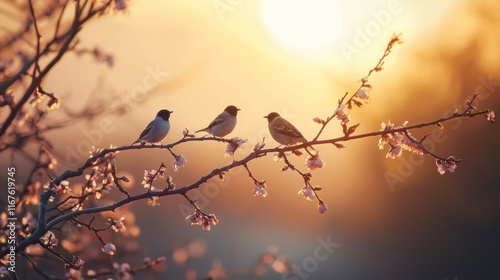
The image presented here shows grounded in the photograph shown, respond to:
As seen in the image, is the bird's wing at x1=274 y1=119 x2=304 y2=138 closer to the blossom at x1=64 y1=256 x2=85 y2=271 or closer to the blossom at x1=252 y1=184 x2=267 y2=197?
the blossom at x1=252 y1=184 x2=267 y2=197

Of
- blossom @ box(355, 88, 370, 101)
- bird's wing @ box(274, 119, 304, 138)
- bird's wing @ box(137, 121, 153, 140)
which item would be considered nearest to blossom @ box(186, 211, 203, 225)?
bird's wing @ box(274, 119, 304, 138)

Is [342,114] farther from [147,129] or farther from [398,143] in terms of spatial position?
[147,129]

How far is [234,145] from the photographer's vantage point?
5570 mm

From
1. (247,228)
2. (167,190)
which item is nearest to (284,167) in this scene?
(167,190)

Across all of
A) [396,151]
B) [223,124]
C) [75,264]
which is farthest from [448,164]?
[75,264]

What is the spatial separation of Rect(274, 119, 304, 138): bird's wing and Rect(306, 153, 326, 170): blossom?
925mm

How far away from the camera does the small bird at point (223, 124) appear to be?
7.00m

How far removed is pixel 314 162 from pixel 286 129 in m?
1.12

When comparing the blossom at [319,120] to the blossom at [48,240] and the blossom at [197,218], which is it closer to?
the blossom at [197,218]

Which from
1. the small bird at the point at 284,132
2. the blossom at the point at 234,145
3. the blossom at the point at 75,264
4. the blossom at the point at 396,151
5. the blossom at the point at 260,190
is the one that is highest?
the small bird at the point at 284,132

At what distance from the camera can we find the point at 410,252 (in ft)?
65.1

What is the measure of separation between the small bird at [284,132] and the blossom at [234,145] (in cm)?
100

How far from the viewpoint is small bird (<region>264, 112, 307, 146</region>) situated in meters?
6.48

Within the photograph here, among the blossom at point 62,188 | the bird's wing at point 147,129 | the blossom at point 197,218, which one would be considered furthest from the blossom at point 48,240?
the bird's wing at point 147,129
